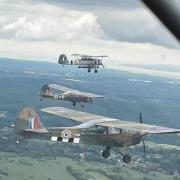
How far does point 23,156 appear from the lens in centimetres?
19138

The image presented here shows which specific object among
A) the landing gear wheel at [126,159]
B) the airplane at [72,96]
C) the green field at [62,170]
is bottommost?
the landing gear wheel at [126,159]

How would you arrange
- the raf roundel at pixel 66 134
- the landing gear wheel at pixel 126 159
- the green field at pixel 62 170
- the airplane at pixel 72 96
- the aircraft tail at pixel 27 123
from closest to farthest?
the landing gear wheel at pixel 126 159
the raf roundel at pixel 66 134
the aircraft tail at pixel 27 123
the airplane at pixel 72 96
the green field at pixel 62 170

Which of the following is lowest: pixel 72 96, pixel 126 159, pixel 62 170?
pixel 126 159

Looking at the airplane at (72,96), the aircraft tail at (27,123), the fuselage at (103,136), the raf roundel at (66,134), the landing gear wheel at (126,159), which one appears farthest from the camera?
the airplane at (72,96)

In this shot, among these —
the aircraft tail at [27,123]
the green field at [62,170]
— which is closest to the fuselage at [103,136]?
the aircraft tail at [27,123]

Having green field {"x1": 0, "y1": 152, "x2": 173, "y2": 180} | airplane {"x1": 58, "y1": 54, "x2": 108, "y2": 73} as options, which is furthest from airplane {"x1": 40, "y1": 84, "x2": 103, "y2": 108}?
green field {"x1": 0, "y1": 152, "x2": 173, "y2": 180}

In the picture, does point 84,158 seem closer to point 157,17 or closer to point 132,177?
point 132,177

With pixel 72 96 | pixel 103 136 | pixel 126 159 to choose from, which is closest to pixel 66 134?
pixel 103 136

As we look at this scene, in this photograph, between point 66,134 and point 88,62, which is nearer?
point 66,134

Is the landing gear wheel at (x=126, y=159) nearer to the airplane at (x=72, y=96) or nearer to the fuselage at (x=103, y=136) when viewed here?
the fuselage at (x=103, y=136)

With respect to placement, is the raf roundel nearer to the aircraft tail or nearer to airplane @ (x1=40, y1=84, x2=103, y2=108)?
the aircraft tail

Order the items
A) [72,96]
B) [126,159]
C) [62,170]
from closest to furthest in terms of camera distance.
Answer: [126,159] < [72,96] < [62,170]

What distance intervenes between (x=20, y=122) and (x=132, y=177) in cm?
10932

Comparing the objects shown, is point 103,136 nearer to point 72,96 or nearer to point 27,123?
point 27,123
